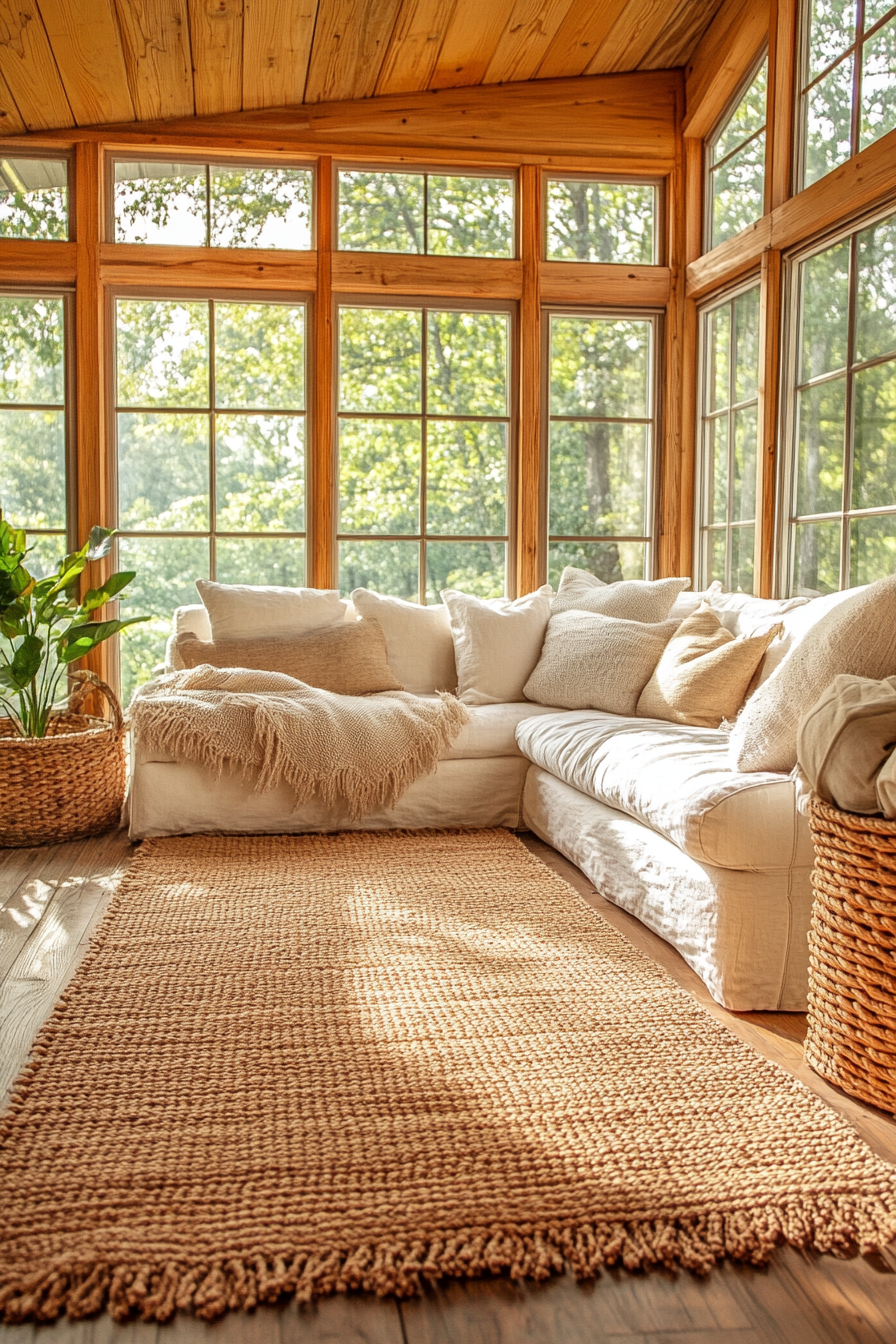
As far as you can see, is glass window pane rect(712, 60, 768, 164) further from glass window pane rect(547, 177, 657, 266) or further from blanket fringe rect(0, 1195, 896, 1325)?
blanket fringe rect(0, 1195, 896, 1325)

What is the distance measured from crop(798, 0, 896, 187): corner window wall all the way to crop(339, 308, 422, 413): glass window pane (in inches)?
66.7

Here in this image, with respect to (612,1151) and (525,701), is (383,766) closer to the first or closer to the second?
(525,701)

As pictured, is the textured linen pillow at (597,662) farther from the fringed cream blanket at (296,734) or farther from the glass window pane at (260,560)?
the glass window pane at (260,560)

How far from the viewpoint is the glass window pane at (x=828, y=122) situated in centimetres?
346

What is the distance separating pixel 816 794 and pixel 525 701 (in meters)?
2.22

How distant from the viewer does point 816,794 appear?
1.88 m

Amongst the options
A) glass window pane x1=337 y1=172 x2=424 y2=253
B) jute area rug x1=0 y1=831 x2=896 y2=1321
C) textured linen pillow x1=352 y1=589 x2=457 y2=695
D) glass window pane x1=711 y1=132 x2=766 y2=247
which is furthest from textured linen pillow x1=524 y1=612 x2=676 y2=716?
glass window pane x1=337 y1=172 x2=424 y2=253

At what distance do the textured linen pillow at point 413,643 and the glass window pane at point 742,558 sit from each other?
1182 mm

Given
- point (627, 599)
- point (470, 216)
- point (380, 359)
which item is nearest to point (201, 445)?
point (380, 359)

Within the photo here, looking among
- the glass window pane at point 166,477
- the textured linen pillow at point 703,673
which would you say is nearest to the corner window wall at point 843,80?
the textured linen pillow at point 703,673

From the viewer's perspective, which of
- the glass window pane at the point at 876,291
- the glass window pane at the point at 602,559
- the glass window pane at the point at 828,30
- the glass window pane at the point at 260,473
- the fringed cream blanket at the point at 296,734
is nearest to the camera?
the glass window pane at the point at 876,291

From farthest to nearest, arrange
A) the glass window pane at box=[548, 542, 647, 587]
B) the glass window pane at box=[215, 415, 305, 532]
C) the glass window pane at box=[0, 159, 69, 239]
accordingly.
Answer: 1. the glass window pane at box=[548, 542, 647, 587]
2. the glass window pane at box=[215, 415, 305, 532]
3. the glass window pane at box=[0, 159, 69, 239]

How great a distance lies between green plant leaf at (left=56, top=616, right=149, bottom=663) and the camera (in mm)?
3607

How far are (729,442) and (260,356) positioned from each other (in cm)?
200
